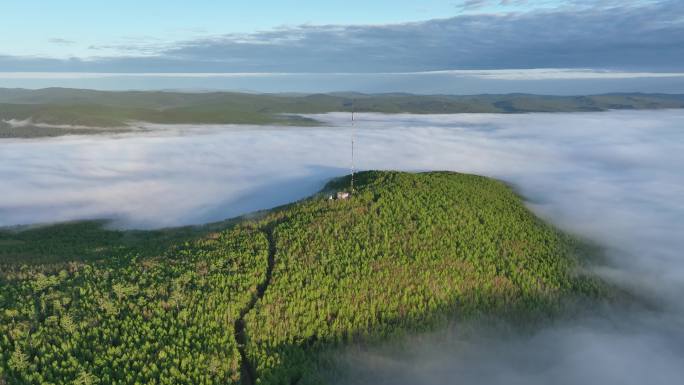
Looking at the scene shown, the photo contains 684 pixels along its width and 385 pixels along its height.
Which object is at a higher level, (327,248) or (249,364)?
(327,248)

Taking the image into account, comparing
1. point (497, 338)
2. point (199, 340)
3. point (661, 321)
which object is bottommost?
point (661, 321)

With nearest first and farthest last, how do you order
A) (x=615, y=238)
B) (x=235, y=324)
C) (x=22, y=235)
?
Answer: (x=235, y=324) → (x=615, y=238) → (x=22, y=235)

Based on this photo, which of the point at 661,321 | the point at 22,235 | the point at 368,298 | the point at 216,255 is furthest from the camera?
the point at 22,235

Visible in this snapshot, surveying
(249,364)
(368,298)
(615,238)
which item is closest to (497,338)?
(368,298)

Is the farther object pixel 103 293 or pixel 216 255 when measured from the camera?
pixel 216 255

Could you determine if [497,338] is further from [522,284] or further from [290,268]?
[290,268]

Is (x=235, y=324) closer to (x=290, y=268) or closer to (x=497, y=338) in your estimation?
(x=290, y=268)
